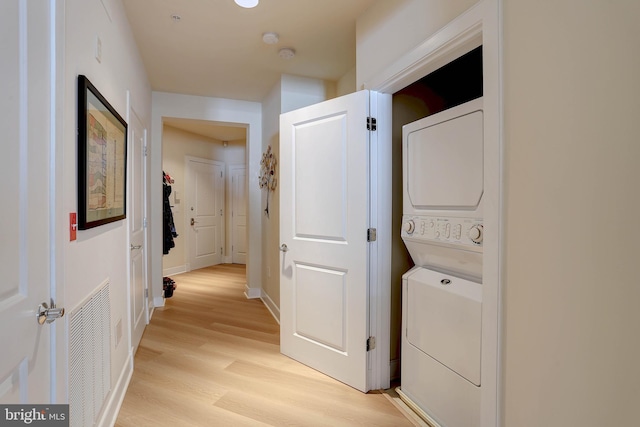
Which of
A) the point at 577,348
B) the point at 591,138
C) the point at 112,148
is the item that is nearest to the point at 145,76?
the point at 112,148

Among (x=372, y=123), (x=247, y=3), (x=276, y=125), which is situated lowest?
(x=372, y=123)

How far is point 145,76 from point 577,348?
3.74 metres

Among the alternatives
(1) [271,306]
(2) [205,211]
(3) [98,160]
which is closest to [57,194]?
(3) [98,160]

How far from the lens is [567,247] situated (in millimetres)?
961

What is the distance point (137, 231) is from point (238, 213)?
411 cm

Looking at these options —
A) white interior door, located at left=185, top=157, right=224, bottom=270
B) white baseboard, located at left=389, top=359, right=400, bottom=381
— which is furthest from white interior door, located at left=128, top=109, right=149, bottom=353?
white interior door, located at left=185, top=157, right=224, bottom=270

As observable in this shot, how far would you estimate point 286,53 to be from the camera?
2729 millimetres

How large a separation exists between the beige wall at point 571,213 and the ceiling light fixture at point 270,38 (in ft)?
5.93

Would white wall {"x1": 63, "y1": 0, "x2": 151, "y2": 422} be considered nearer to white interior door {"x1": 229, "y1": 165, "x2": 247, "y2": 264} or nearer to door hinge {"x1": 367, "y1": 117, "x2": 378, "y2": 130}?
door hinge {"x1": 367, "y1": 117, "x2": 378, "y2": 130}

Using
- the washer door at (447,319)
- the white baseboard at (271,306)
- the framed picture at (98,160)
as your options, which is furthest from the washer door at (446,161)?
the white baseboard at (271,306)

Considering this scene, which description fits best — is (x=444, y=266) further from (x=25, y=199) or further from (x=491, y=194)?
(x=25, y=199)

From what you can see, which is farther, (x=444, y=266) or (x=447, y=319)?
(x=444, y=266)

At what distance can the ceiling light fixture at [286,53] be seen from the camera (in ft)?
8.82

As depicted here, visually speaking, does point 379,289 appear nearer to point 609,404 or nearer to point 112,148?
point 609,404
